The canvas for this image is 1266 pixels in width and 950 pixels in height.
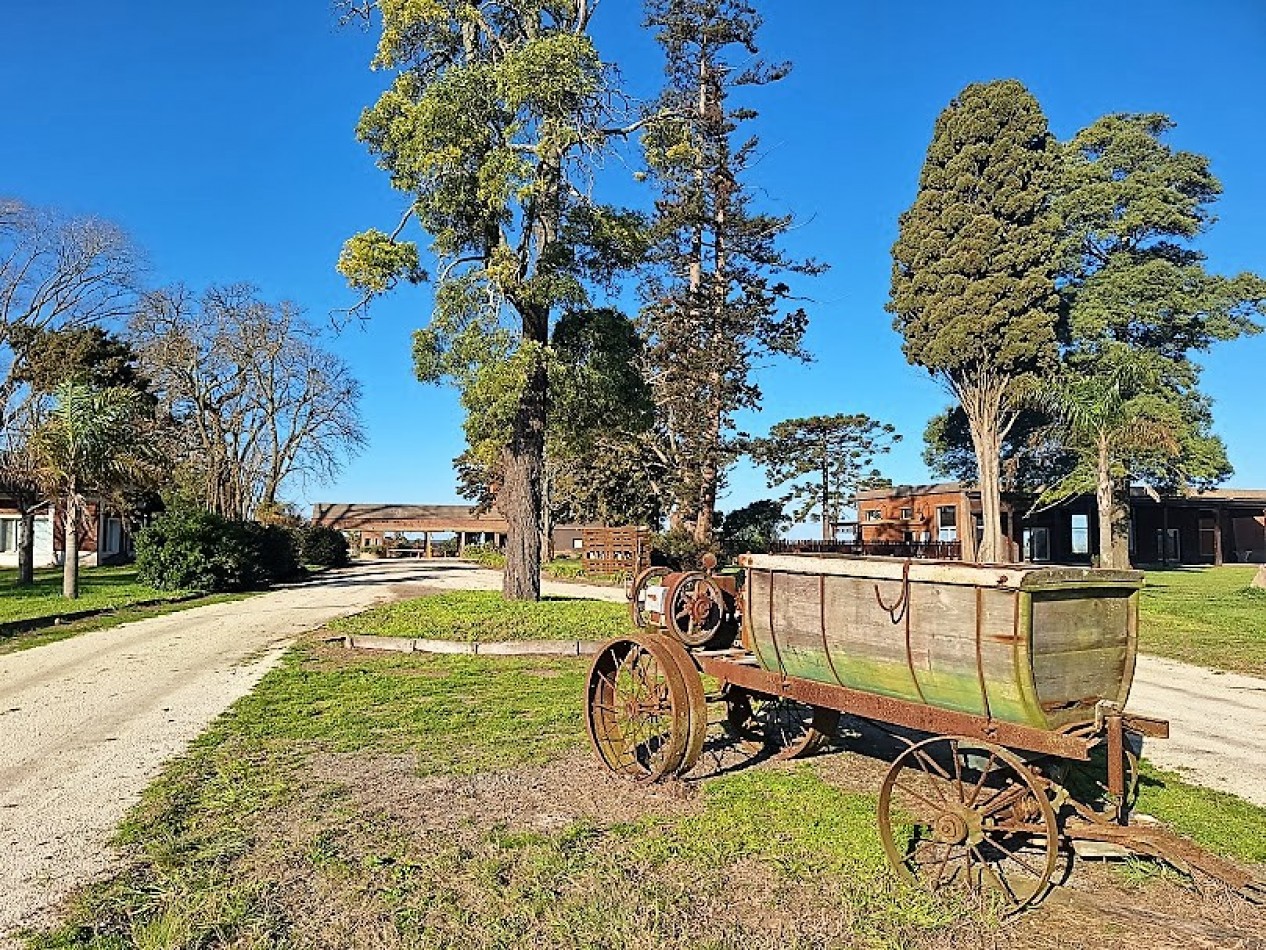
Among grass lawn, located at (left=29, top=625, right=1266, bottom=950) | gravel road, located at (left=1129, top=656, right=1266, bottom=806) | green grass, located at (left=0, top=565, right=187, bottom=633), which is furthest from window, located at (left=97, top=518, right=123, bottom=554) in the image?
gravel road, located at (left=1129, top=656, right=1266, bottom=806)

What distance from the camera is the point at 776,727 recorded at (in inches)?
281

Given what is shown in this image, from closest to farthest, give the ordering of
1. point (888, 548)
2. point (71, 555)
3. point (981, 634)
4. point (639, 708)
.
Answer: point (981, 634)
point (639, 708)
point (71, 555)
point (888, 548)

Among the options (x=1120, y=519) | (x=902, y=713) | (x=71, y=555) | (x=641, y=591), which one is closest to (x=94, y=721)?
(x=641, y=591)

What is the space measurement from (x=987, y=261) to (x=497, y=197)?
23464mm

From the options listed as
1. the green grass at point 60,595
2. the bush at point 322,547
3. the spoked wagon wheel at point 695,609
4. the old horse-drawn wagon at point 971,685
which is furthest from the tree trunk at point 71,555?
the bush at point 322,547

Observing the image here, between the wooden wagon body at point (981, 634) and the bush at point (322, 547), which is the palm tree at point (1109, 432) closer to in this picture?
the wooden wagon body at point (981, 634)

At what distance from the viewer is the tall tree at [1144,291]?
34781 mm

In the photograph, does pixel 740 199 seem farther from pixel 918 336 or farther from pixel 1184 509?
pixel 1184 509

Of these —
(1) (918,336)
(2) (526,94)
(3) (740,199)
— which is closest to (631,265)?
(2) (526,94)

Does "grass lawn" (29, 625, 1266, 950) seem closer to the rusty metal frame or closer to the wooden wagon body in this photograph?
the rusty metal frame

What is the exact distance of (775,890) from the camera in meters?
4.34

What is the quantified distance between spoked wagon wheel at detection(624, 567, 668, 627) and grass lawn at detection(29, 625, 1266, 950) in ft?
3.69

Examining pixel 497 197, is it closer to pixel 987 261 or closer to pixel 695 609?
pixel 695 609

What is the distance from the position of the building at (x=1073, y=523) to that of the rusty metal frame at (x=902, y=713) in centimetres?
3638
